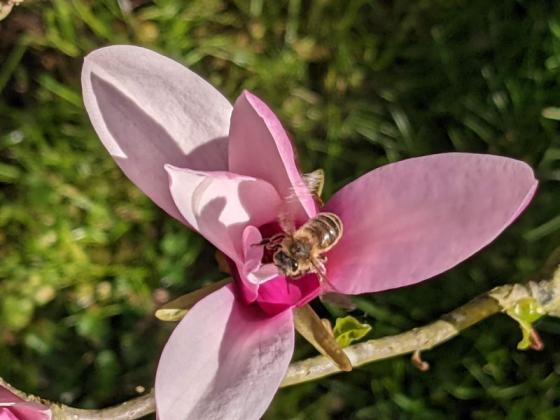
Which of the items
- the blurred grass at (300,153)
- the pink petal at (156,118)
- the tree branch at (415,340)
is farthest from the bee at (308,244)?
the blurred grass at (300,153)

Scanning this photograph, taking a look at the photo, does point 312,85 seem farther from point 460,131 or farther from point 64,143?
point 64,143

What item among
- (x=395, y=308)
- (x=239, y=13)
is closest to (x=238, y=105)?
(x=395, y=308)

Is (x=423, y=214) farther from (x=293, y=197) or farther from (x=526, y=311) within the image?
(x=526, y=311)

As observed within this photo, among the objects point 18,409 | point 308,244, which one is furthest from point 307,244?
point 18,409

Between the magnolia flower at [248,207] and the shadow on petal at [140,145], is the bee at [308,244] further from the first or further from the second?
the shadow on petal at [140,145]

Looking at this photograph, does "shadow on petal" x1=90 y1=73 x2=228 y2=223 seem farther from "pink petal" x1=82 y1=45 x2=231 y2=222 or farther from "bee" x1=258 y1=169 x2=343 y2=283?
"bee" x1=258 y1=169 x2=343 y2=283
